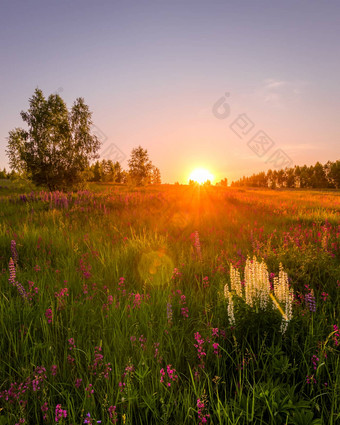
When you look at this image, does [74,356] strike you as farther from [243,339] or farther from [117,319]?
[243,339]

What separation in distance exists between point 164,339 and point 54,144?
114ft

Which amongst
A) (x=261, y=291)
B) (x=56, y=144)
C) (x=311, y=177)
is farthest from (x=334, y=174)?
(x=261, y=291)

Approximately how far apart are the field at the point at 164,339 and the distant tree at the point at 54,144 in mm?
28678

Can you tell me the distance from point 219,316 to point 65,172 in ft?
107

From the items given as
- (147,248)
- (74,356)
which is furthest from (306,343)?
(147,248)

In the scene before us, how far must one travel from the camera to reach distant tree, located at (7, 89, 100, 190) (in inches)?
1179

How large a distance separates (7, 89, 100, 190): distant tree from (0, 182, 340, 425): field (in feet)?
94.1

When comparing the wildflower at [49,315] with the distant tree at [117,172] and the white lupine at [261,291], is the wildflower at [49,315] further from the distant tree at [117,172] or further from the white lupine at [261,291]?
the distant tree at [117,172]

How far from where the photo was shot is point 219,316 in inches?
101

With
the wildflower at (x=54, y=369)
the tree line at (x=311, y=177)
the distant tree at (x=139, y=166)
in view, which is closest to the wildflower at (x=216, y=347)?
the wildflower at (x=54, y=369)

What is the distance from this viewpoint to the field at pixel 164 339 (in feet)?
5.08

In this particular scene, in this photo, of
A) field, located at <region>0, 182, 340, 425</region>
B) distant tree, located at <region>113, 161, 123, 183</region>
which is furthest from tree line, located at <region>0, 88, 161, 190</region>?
distant tree, located at <region>113, 161, 123, 183</region>

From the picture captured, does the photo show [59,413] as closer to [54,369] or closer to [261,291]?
[54,369]

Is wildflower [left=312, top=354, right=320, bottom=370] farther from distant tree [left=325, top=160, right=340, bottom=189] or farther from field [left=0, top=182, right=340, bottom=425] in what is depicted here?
distant tree [left=325, top=160, right=340, bottom=189]
